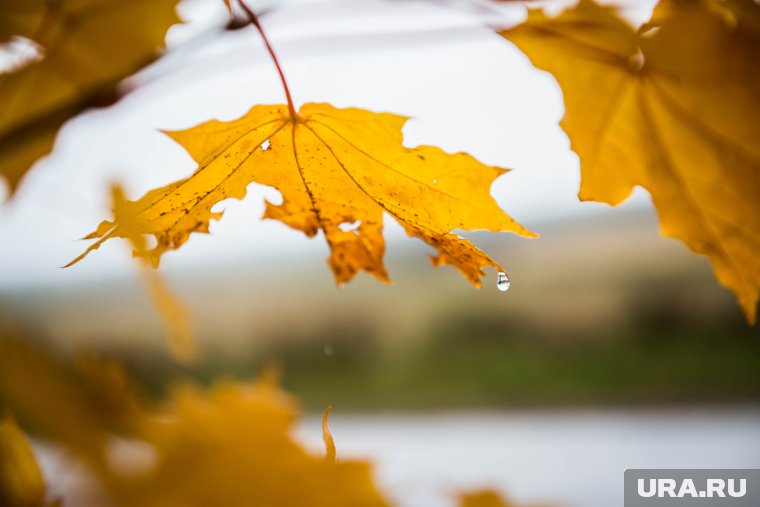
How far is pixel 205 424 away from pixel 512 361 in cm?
184

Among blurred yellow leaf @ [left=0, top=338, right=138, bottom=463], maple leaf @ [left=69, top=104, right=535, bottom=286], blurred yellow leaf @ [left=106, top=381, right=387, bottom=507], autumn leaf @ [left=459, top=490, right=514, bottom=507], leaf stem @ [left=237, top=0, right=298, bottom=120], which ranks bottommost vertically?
autumn leaf @ [left=459, top=490, right=514, bottom=507]

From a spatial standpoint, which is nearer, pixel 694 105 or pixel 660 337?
pixel 694 105

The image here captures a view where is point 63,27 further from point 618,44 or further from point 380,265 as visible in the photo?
point 618,44

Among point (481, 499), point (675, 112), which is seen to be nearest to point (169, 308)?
point (481, 499)

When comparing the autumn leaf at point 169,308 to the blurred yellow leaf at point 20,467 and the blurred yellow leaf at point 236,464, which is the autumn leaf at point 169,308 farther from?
the blurred yellow leaf at point 20,467

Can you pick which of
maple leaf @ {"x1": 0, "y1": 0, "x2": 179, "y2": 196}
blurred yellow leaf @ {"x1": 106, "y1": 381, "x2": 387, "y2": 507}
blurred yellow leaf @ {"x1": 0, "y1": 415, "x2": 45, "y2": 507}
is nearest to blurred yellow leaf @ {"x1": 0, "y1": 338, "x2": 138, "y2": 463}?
blurred yellow leaf @ {"x1": 106, "y1": 381, "x2": 387, "y2": 507}

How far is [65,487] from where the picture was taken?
29cm

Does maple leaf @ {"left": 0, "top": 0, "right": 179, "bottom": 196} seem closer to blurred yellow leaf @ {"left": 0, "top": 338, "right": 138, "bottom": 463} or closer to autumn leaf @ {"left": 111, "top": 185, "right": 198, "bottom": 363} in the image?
autumn leaf @ {"left": 111, "top": 185, "right": 198, "bottom": 363}

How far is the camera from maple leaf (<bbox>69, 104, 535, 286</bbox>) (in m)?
0.35

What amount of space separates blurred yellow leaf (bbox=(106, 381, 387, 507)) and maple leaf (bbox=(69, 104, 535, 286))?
5.0 inches

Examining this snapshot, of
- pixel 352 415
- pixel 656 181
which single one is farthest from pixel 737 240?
pixel 352 415

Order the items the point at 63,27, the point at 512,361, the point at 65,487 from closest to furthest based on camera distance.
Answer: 1. the point at 65,487
2. the point at 63,27
3. the point at 512,361

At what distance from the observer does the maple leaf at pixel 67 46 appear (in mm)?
392

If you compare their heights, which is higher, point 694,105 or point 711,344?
point 694,105
